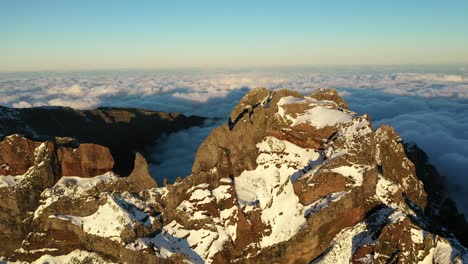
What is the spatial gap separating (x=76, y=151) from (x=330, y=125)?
5955cm

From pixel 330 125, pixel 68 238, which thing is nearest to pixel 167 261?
pixel 68 238

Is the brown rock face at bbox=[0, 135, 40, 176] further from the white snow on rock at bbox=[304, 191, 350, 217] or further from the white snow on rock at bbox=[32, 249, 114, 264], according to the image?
the white snow on rock at bbox=[304, 191, 350, 217]

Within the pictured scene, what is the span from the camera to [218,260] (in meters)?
77.8

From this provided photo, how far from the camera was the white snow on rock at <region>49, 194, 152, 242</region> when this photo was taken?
78812 millimetres

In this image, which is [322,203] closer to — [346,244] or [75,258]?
[346,244]

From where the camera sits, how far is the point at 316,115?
97.0m

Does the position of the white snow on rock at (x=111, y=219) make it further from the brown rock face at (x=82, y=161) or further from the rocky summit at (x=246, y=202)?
the brown rock face at (x=82, y=161)

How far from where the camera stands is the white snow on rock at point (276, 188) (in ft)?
265

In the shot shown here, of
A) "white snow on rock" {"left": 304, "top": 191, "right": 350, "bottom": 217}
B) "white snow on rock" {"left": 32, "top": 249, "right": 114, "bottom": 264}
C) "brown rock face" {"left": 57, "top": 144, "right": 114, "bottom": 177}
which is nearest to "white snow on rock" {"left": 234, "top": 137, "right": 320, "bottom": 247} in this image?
"white snow on rock" {"left": 304, "top": 191, "right": 350, "bottom": 217}

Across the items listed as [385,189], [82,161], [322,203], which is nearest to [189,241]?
[322,203]

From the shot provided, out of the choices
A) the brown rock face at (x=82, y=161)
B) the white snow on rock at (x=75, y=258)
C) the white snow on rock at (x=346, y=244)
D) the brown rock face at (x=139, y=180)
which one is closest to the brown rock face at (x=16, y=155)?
the brown rock face at (x=82, y=161)

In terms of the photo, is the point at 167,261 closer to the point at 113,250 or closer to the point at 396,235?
the point at 113,250

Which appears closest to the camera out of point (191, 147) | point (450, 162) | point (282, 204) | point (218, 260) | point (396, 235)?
point (396, 235)

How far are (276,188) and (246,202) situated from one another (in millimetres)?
7493
